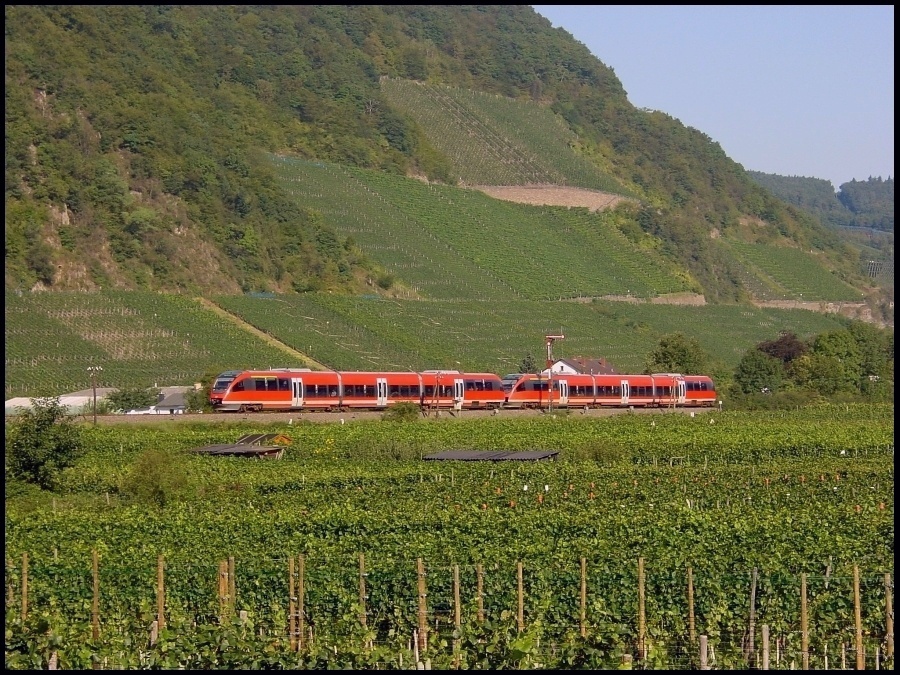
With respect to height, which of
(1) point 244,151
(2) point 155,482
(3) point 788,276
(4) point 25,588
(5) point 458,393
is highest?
(1) point 244,151

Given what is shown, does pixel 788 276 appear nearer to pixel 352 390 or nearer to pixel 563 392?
pixel 563 392

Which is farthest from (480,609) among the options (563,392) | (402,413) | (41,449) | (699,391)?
(699,391)

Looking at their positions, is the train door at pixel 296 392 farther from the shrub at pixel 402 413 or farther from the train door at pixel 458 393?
the train door at pixel 458 393

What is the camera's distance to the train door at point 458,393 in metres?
65.2

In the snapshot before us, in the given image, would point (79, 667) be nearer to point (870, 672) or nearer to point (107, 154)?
point (870, 672)

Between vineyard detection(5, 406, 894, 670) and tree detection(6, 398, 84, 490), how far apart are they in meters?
0.55

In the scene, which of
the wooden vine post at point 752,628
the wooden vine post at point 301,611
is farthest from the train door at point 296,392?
the wooden vine post at point 752,628

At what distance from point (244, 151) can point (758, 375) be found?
57.0m

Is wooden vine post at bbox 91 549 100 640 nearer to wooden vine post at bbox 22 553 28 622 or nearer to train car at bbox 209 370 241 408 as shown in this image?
wooden vine post at bbox 22 553 28 622

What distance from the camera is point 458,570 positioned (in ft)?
67.8

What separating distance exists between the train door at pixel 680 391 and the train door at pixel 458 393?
488 inches

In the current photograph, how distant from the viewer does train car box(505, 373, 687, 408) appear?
68188mm

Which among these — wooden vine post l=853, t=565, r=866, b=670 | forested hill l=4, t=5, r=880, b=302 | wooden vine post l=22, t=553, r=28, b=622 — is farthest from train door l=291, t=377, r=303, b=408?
wooden vine post l=853, t=565, r=866, b=670

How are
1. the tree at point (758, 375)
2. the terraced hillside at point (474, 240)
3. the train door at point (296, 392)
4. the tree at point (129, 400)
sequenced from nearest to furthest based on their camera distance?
the train door at point (296, 392), the tree at point (129, 400), the tree at point (758, 375), the terraced hillside at point (474, 240)
